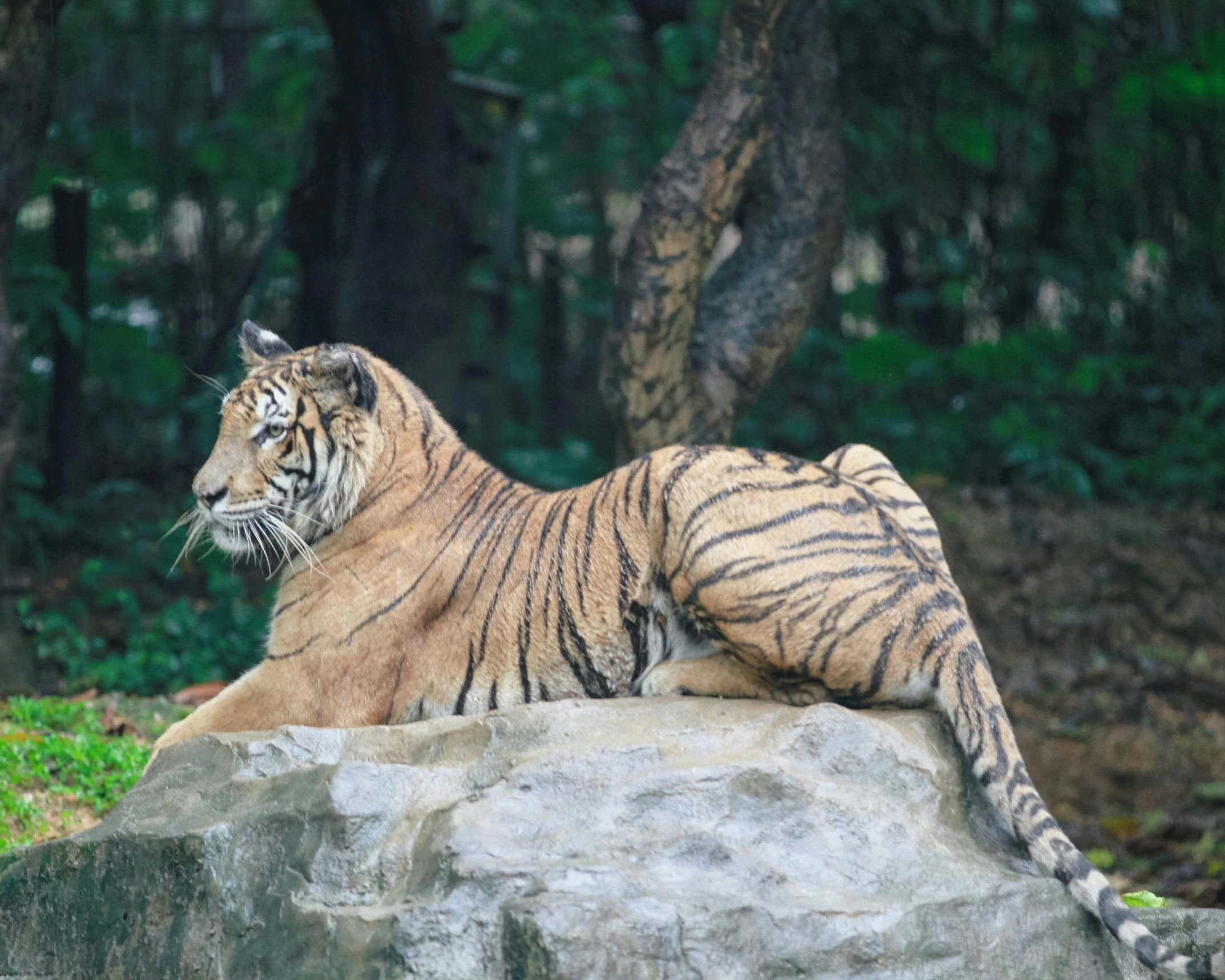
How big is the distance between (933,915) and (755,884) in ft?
1.25

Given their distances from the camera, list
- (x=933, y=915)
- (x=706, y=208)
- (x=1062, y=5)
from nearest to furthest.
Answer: (x=933, y=915), (x=706, y=208), (x=1062, y=5)

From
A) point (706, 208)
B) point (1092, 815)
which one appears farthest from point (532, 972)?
point (1092, 815)

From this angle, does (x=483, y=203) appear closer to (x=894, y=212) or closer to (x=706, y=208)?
(x=894, y=212)

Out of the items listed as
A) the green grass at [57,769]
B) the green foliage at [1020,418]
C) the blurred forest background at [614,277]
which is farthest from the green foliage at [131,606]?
the green foliage at [1020,418]

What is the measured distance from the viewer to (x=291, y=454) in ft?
14.1

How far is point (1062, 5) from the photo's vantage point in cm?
912

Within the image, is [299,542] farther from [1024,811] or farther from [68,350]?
[68,350]

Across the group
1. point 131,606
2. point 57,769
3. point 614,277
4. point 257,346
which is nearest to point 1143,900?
point 257,346

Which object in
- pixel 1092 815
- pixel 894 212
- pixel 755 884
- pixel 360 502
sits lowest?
pixel 1092 815

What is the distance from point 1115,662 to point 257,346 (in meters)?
5.23

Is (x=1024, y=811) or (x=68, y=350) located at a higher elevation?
(x=1024, y=811)

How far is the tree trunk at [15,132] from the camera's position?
583cm

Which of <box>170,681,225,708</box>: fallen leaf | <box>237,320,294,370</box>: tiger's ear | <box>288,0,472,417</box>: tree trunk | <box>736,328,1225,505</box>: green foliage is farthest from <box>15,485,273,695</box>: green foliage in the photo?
<box>736,328,1225,505</box>: green foliage

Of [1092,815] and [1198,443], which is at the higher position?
[1198,443]
